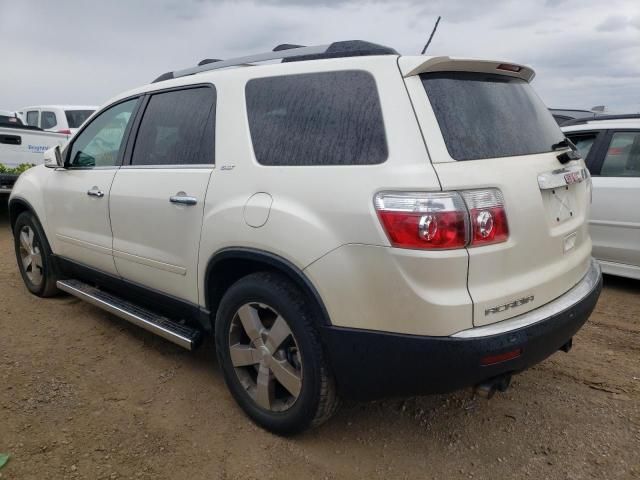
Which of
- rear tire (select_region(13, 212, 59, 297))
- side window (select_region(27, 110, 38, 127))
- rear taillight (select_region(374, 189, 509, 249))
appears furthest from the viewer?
side window (select_region(27, 110, 38, 127))

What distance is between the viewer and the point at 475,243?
6.77ft

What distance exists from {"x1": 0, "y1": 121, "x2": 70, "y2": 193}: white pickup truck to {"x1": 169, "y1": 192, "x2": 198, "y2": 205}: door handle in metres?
5.91

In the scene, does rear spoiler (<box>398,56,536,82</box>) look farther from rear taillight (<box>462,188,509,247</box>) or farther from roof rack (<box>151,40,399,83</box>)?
rear taillight (<box>462,188,509,247</box>)

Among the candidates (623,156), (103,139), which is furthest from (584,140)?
(103,139)

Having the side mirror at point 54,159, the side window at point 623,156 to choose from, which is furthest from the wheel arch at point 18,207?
the side window at point 623,156

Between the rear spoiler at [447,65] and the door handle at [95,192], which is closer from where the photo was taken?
the rear spoiler at [447,65]

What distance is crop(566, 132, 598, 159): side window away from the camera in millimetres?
5152

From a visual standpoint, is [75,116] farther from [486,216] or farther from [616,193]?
[486,216]

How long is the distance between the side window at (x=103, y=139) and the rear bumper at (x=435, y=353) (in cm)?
225

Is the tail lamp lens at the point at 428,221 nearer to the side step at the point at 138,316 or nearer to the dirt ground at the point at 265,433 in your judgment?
the dirt ground at the point at 265,433

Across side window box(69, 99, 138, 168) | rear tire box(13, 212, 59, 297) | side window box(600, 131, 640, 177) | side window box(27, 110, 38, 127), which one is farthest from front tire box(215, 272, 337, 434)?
side window box(27, 110, 38, 127)

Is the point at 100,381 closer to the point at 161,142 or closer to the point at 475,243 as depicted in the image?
the point at 161,142

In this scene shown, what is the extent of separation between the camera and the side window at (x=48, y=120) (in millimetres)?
11609

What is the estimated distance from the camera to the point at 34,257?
4602mm
